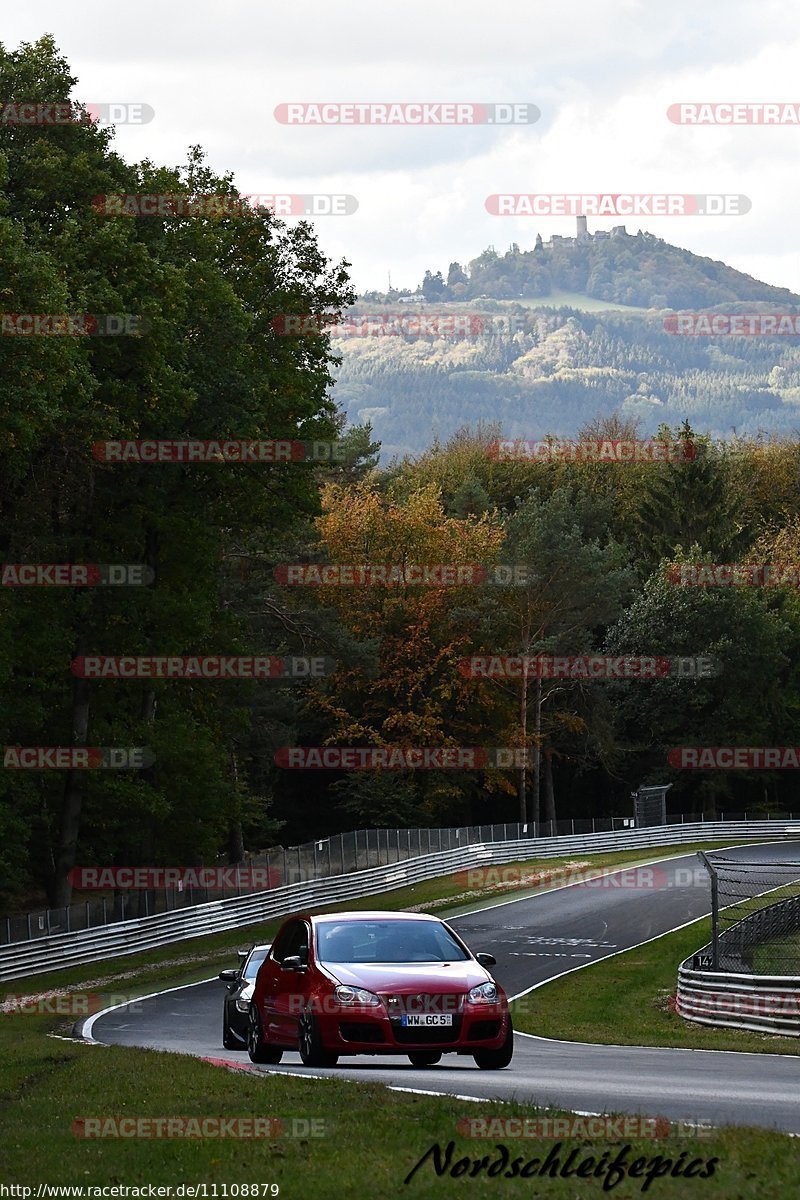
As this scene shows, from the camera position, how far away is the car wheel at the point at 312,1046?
46.4ft

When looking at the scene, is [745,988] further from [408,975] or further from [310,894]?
[310,894]

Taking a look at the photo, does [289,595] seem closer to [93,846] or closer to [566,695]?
[566,695]

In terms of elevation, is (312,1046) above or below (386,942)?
below

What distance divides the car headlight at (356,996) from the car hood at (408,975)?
0.04m

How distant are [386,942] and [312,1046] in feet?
3.78

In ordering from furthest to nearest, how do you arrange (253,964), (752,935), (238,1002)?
(752,935) < (253,964) < (238,1002)

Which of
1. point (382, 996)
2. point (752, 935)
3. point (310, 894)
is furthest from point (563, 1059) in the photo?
point (310, 894)

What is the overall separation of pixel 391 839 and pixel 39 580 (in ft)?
67.2

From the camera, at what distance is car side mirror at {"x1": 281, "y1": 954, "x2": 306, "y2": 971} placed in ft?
48.1

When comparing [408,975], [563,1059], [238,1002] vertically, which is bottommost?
[563,1059]

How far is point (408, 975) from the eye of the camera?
1394 cm

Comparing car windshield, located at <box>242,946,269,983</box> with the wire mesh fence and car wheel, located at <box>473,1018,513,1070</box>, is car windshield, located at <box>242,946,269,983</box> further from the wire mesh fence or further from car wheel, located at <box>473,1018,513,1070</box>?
the wire mesh fence

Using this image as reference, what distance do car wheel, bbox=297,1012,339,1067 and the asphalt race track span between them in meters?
0.14

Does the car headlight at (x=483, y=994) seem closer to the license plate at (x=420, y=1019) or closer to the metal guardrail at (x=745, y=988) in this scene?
the license plate at (x=420, y=1019)
